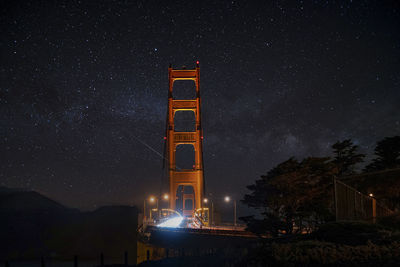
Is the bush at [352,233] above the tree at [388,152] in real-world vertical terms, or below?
below

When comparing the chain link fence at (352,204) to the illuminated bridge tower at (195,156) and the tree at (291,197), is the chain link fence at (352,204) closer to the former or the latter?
the tree at (291,197)

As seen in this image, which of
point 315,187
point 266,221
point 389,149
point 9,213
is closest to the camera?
point 266,221

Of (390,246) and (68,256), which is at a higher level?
(390,246)

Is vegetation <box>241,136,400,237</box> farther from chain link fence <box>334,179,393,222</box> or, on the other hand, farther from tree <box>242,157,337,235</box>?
chain link fence <box>334,179,393,222</box>

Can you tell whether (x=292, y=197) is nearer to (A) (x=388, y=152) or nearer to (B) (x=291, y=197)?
(B) (x=291, y=197)

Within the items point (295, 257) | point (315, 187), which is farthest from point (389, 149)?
point (295, 257)

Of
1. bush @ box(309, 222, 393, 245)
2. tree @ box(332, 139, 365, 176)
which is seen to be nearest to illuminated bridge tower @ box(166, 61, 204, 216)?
tree @ box(332, 139, 365, 176)

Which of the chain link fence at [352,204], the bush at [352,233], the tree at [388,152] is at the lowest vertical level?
the bush at [352,233]

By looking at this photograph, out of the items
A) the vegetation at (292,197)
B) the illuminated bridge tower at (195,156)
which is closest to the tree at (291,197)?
the vegetation at (292,197)

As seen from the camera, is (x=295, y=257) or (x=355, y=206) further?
(x=355, y=206)

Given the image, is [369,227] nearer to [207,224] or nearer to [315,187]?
[315,187]

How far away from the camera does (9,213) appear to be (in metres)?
170

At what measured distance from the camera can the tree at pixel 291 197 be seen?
28.4m

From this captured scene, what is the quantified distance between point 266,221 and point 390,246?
16.5 meters
